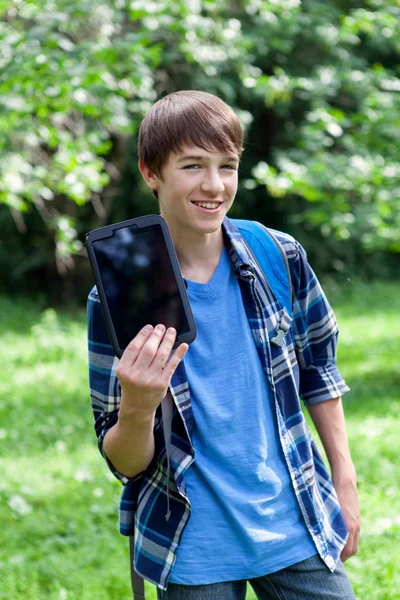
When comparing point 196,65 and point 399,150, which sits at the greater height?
point 399,150

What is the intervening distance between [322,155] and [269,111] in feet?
29.4

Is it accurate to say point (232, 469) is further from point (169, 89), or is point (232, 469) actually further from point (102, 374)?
point (169, 89)

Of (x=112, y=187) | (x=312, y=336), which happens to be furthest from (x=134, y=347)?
(x=112, y=187)

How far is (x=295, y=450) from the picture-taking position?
5.67 ft

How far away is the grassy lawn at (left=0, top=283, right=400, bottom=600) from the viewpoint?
11.8 ft

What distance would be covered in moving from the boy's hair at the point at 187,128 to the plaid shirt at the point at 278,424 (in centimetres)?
20

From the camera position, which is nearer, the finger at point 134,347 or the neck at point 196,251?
the finger at point 134,347

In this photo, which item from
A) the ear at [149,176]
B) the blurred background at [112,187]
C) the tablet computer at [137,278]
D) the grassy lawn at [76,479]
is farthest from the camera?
the blurred background at [112,187]

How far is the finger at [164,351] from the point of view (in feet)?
4.67

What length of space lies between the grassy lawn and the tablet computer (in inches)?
85.8

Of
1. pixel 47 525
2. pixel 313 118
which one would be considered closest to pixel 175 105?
pixel 47 525

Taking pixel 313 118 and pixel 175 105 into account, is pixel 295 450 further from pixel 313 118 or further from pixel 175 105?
pixel 313 118

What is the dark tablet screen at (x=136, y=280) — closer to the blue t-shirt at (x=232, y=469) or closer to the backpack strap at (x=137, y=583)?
the blue t-shirt at (x=232, y=469)

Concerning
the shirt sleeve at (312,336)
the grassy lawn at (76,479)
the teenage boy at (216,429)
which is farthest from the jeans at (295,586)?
the grassy lawn at (76,479)
